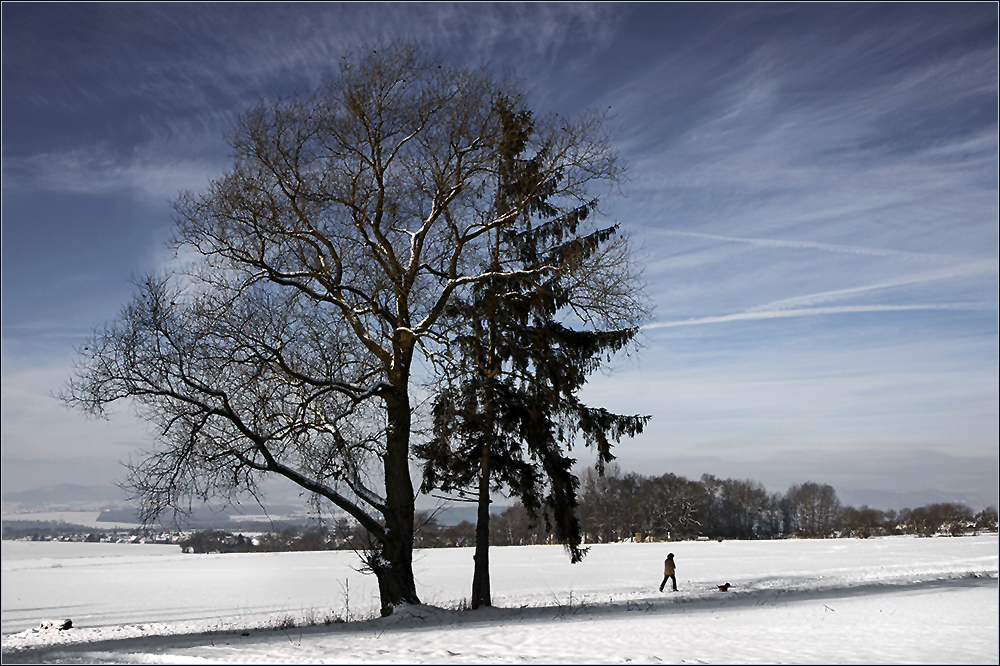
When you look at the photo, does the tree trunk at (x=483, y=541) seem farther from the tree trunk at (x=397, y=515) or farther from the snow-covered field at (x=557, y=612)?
the tree trunk at (x=397, y=515)

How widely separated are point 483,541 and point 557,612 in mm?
2540

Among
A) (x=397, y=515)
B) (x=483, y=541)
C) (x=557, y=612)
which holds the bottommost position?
(x=557, y=612)

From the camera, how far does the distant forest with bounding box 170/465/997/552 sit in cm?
6103

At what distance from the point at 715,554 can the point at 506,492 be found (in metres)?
35.1

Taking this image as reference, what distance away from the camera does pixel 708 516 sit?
82375mm

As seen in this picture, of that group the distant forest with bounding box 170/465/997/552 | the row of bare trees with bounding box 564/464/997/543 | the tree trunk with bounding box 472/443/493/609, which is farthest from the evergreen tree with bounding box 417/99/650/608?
the row of bare trees with bounding box 564/464/997/543

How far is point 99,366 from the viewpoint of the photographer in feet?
42.2

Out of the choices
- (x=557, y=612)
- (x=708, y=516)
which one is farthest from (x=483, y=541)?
(x=708, y=516)

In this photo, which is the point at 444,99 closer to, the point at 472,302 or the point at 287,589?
the point at 472,302

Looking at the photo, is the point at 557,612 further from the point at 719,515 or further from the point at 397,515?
the point at 719,515

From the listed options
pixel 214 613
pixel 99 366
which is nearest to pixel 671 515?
pixel 214 613

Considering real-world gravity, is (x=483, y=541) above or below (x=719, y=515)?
above

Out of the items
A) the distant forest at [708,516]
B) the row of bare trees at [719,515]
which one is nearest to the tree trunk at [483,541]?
the distant forest at [708,516]

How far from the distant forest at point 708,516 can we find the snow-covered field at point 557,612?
442 inches
